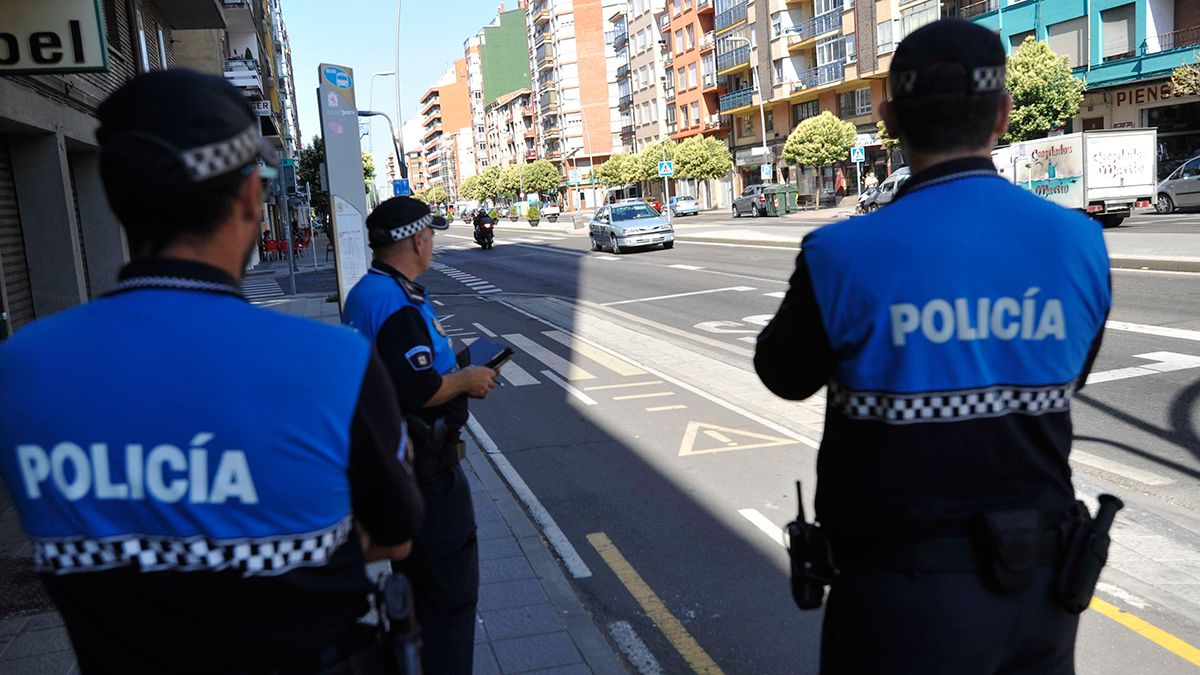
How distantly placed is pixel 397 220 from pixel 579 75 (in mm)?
110733

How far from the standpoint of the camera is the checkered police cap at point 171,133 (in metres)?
1.55

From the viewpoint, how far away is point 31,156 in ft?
32.2

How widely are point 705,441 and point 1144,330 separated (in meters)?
6.20

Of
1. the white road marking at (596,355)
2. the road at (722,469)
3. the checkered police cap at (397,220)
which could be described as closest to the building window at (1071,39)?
the road at (722,469)

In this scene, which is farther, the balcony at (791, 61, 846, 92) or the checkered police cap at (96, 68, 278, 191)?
the balcony at (791, 61, 846, 92)

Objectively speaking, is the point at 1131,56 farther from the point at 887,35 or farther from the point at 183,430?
the point at 183,430

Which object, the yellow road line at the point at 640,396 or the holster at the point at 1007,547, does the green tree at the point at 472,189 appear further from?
the holster at the point at 1007,547

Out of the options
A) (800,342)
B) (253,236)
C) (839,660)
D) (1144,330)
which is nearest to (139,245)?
(253,236)

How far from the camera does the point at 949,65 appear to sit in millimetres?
2074

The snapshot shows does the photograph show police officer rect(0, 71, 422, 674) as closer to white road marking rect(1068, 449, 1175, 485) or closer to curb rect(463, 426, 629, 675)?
curb rect(463, 426, 629, 675)

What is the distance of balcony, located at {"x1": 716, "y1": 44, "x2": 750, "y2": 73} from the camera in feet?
208

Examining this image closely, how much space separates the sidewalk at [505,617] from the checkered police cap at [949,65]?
278 centimetres

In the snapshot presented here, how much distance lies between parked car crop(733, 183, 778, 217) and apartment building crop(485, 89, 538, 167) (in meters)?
80.3

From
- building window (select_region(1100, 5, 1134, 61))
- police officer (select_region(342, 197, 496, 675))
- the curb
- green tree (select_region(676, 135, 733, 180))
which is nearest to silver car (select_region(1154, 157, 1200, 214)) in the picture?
building window (select_region(1100, 5, 1134, 61))
